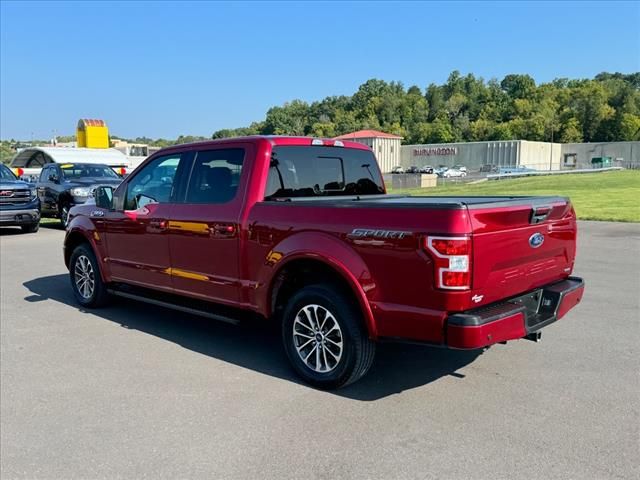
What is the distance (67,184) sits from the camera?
52.3 ft

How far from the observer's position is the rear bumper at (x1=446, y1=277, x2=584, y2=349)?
3.43 metres

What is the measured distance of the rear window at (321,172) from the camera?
4863mm

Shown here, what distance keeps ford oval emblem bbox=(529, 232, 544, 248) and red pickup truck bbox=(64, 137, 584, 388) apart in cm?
1

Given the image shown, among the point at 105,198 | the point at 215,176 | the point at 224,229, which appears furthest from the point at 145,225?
the point at 224,229

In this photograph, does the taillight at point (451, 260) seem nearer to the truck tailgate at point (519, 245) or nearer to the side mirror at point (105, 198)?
the truck tailgate at point (519, 245)

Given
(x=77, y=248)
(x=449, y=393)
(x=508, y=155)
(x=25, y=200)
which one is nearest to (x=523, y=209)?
(x=449, y=393)

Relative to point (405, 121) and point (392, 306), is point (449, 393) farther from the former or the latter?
→ point (405, 121)

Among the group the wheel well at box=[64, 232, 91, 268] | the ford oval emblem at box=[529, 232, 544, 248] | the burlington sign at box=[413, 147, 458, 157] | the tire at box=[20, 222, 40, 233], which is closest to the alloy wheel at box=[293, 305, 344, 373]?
the ford oval emblem at box=[529, 232, 544, 248]

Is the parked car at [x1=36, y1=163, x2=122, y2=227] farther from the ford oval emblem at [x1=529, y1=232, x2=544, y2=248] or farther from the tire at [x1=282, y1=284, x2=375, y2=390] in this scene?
the ford oval emblem at [x1=529, y1=232, x2=544, y2=248]

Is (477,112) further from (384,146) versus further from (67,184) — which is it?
(67,184)

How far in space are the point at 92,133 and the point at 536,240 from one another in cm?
3216

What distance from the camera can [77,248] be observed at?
694 cm

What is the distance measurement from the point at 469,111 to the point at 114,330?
517 feet

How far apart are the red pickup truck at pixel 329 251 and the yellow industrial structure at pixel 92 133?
92.8ft
